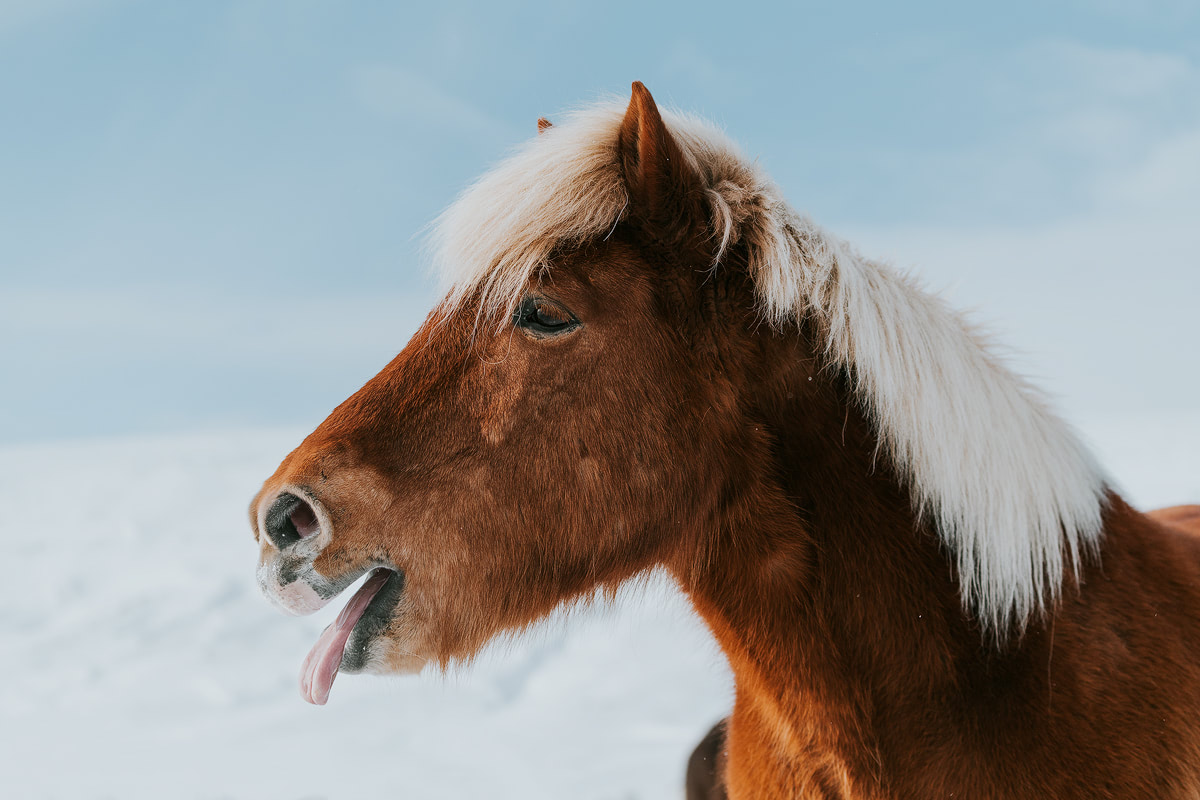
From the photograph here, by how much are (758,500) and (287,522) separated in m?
1.24

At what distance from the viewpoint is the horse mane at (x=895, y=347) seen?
232 cm

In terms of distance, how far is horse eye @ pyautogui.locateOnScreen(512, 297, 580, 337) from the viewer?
2406 mm

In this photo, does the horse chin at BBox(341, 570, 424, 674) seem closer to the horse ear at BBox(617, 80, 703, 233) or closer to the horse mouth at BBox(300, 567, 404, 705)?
the horse mouth at BBox(300, 567, 404, 705)

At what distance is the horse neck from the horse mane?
72mm

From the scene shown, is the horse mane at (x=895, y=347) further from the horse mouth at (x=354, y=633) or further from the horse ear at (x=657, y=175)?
the horse mouth at (x=354, y=633)

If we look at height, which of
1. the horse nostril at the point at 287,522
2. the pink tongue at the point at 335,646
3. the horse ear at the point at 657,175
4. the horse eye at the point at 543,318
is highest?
the horse ear at the point at 657,175

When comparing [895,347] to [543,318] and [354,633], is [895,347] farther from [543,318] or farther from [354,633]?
[354,633]

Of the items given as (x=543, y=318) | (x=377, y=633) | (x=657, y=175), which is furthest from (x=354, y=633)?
(x=657, y=175)

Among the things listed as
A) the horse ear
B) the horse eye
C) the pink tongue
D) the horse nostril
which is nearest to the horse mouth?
the pink tongue

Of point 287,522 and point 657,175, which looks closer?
point 287,522

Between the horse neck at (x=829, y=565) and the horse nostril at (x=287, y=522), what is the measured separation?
1.03 meters

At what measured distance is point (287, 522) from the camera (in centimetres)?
229

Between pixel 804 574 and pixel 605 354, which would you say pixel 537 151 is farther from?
pixel 804 574

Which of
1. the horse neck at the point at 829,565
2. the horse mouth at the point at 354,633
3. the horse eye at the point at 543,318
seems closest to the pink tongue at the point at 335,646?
the horse mouth at the point at 354,633
